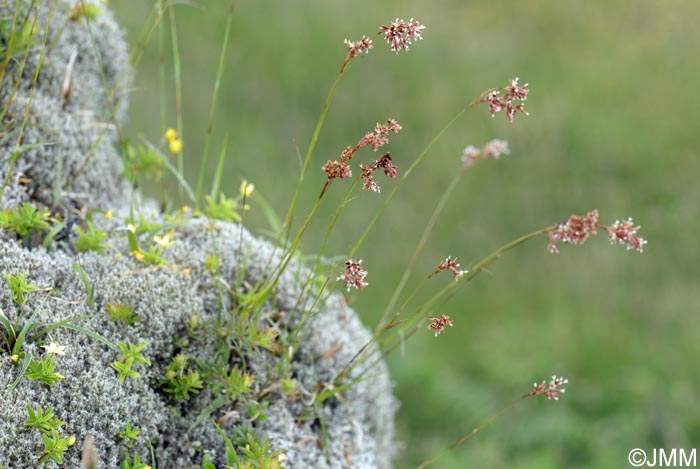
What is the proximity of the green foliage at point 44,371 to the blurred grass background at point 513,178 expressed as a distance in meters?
3.48

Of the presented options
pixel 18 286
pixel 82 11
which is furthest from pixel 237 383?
pixel 82 11

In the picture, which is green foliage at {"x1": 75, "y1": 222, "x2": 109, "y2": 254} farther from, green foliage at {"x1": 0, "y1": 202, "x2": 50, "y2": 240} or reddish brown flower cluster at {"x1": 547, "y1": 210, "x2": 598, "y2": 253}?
reddish brown flower cluster at {"x1": 547, "y1": 210, "x2": 598, "y2": 253}

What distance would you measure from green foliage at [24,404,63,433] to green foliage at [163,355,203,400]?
1.47 feet

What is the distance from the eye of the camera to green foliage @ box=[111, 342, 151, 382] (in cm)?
249

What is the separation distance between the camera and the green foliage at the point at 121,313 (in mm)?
2654

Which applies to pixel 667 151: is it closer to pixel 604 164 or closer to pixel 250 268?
pixel 604 164

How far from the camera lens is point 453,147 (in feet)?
26.4

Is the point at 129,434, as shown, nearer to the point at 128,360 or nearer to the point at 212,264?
the point at 128,360

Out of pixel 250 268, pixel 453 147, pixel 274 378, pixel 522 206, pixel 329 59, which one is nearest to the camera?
pixel 274 378

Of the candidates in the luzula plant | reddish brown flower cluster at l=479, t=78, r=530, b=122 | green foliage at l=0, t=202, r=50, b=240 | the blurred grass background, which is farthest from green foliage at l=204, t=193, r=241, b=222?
the blurred grass background

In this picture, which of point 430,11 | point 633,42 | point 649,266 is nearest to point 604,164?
point 649,266

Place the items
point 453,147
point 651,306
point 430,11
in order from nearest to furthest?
point 651,306 < point 453,147 < point 430,11

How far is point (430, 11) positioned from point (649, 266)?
4.17 m

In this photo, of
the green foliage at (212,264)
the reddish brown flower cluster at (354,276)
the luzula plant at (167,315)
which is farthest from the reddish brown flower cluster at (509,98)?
the green foliage at (212,264)
